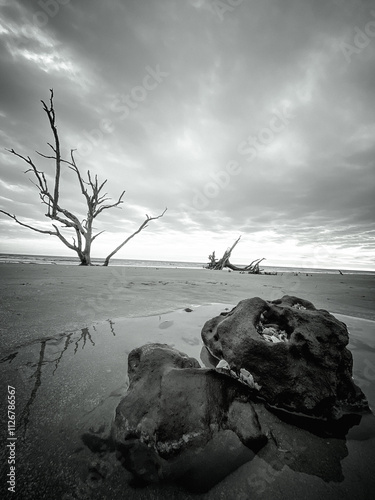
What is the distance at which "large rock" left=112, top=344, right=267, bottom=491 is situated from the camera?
1.01m

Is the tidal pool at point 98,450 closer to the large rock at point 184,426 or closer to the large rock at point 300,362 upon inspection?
the large rock at point 184,426

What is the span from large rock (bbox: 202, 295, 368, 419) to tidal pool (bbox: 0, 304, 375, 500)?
167 millimetres

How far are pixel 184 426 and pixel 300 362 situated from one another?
986 mm

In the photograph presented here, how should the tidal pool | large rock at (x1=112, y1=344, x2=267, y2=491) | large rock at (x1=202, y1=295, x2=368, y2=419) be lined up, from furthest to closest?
large rock at (x1=202, y1=295, x2=368, y2=419) → large rock at (x1=112, y1=344, x2=267, y2=491) → the tidal pool

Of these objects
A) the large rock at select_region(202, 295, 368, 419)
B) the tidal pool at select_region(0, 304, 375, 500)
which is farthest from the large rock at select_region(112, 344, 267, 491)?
the large rock at select_region(202, 295, 368, 419)

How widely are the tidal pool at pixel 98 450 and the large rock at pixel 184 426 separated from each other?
63 mm

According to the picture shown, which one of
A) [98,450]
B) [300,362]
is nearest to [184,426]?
[98,450]

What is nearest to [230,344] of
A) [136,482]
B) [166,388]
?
[166,388]

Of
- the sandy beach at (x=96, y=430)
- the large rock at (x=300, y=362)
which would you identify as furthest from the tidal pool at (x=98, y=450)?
the large rock at (x=300, y=362)

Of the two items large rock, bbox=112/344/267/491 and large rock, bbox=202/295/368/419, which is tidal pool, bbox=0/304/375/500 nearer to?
large rock, bbox=112/344/267/491

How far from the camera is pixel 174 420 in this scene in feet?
3.81

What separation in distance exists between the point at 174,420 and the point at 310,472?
0.70 m

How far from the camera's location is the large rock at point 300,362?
4.74 feet

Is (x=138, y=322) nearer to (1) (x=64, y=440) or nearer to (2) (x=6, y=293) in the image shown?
(1) (x=64, y=440)
